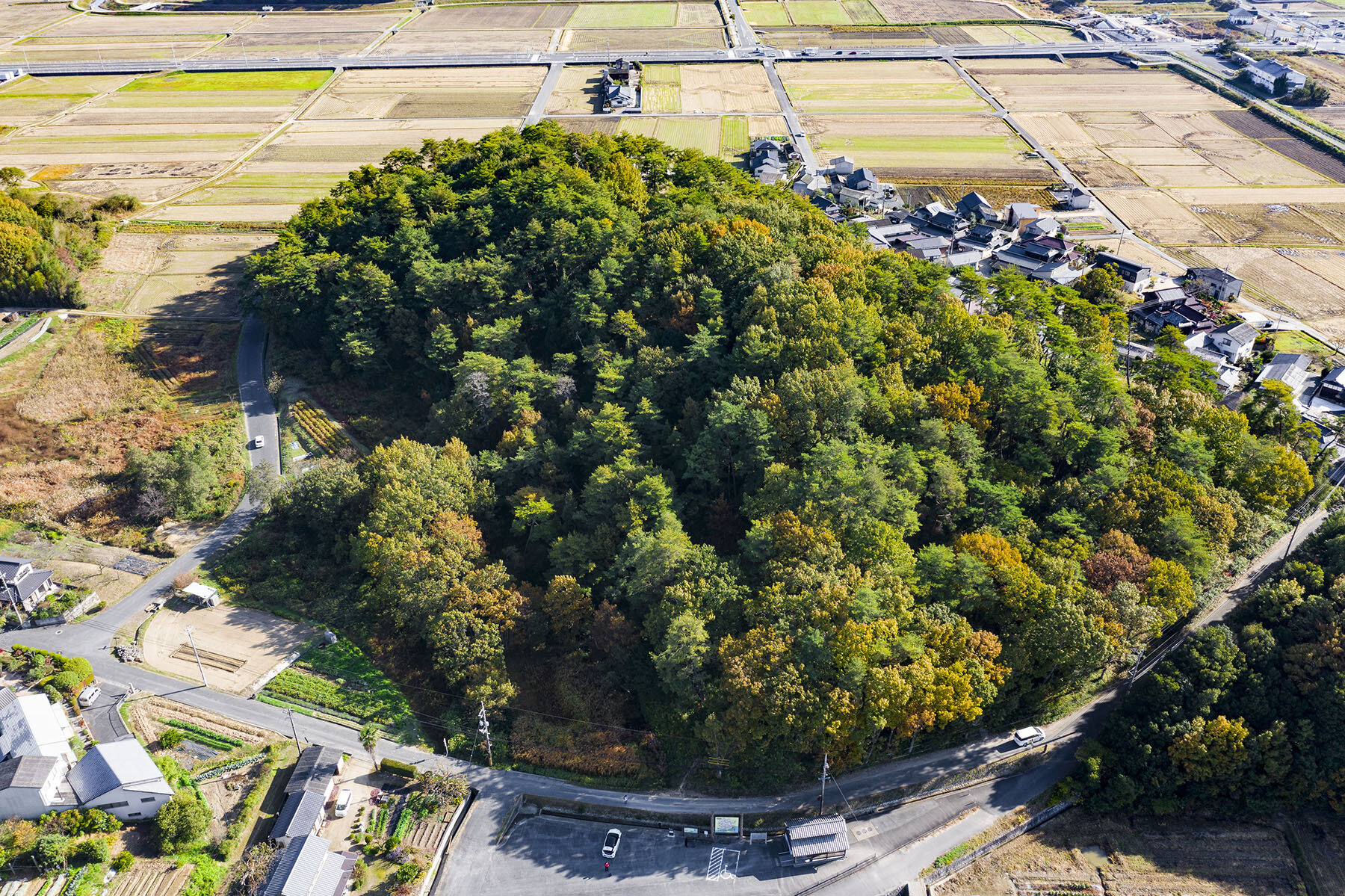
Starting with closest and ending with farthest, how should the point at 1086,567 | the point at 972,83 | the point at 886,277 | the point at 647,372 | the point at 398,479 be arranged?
the point at 1086,567, the point at 398,479, the point at 647,372, the point at 886,277, the point at 972,83

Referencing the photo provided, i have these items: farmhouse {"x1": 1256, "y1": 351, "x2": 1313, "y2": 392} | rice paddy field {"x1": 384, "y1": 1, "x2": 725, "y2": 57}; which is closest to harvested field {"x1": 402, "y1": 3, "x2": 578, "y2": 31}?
rice paddy field {"x1": 384, "y1": 1, "x2": 725, "y2": 57}

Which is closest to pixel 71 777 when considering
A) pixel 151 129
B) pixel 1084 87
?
pixel 151 129

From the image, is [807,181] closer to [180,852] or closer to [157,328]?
[157,328]

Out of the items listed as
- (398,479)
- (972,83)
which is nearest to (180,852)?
(398,479)

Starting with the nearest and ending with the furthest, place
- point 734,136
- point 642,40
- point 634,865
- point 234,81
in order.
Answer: point 634,865
point 734,136
point 234,81
point 642,40

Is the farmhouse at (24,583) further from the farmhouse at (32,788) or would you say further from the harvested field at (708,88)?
the harvested field at (708,88)

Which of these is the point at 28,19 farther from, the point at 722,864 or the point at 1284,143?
the point at 1284,143
